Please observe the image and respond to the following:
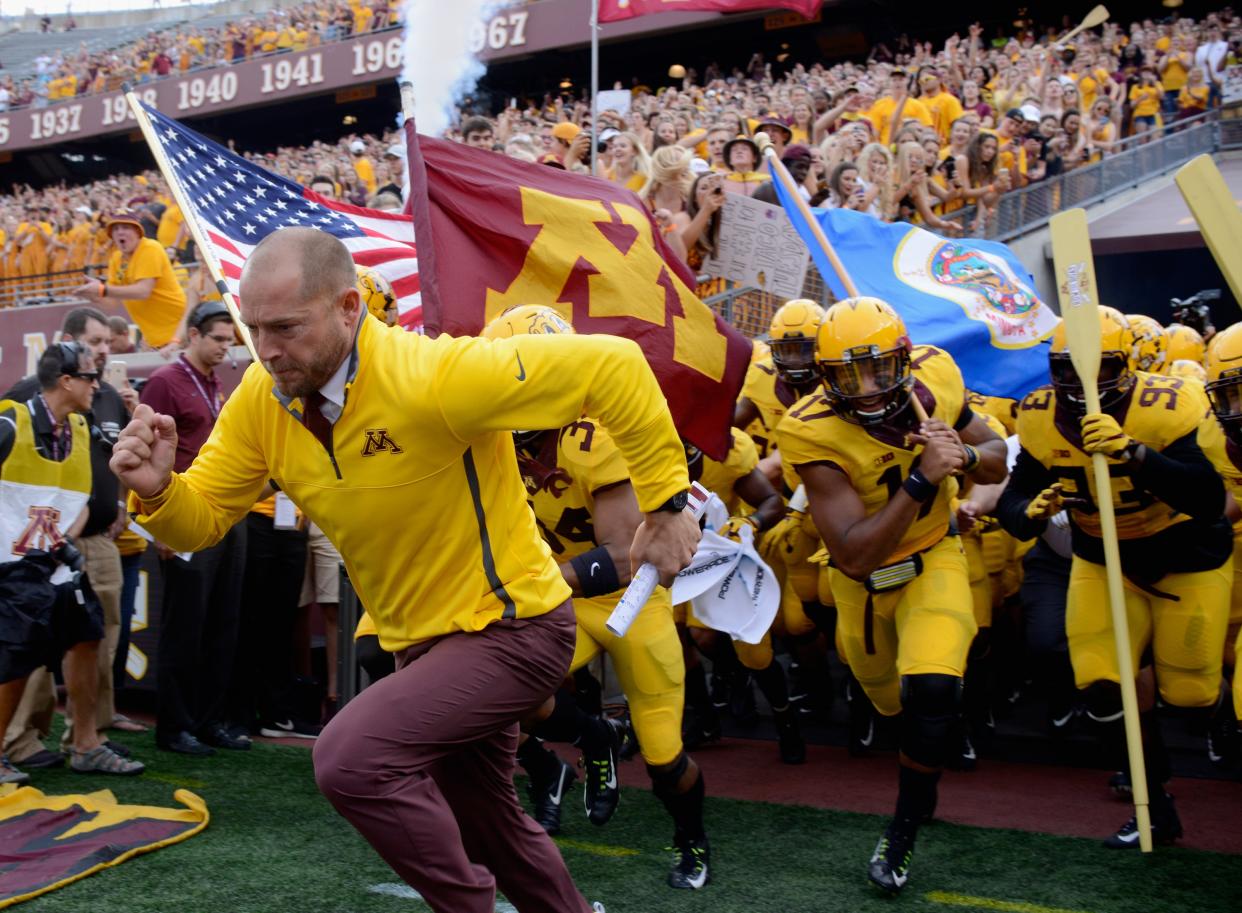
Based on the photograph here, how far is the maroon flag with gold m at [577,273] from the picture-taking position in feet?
19.9

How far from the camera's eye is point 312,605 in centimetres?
905

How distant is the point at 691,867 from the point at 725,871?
0.75 feet

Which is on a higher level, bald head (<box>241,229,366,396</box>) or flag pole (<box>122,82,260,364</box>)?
flag pole (<box>122,82,260,364</box>)

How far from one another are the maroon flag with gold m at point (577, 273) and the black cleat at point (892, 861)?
1.85m

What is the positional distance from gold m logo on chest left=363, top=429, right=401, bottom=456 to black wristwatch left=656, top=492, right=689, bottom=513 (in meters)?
0.67

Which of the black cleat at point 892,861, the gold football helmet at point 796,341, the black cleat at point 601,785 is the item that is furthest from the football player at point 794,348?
the black cleat at point 892,861

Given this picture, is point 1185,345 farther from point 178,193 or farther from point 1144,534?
point 178,193

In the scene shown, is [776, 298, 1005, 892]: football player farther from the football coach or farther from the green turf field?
the football coach

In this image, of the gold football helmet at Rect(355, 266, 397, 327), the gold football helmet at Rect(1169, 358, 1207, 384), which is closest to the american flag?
the gold football helmet at Rect(355, 266, 397, 327)

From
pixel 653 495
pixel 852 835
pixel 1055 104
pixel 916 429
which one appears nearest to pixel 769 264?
pixel 916 429

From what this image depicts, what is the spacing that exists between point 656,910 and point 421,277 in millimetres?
2617

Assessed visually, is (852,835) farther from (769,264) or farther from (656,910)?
(769,264)

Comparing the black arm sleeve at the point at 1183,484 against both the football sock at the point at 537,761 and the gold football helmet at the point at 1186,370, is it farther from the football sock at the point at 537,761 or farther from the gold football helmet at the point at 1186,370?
the football sock at the point at 537,761

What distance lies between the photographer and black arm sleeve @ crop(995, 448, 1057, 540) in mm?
5891
